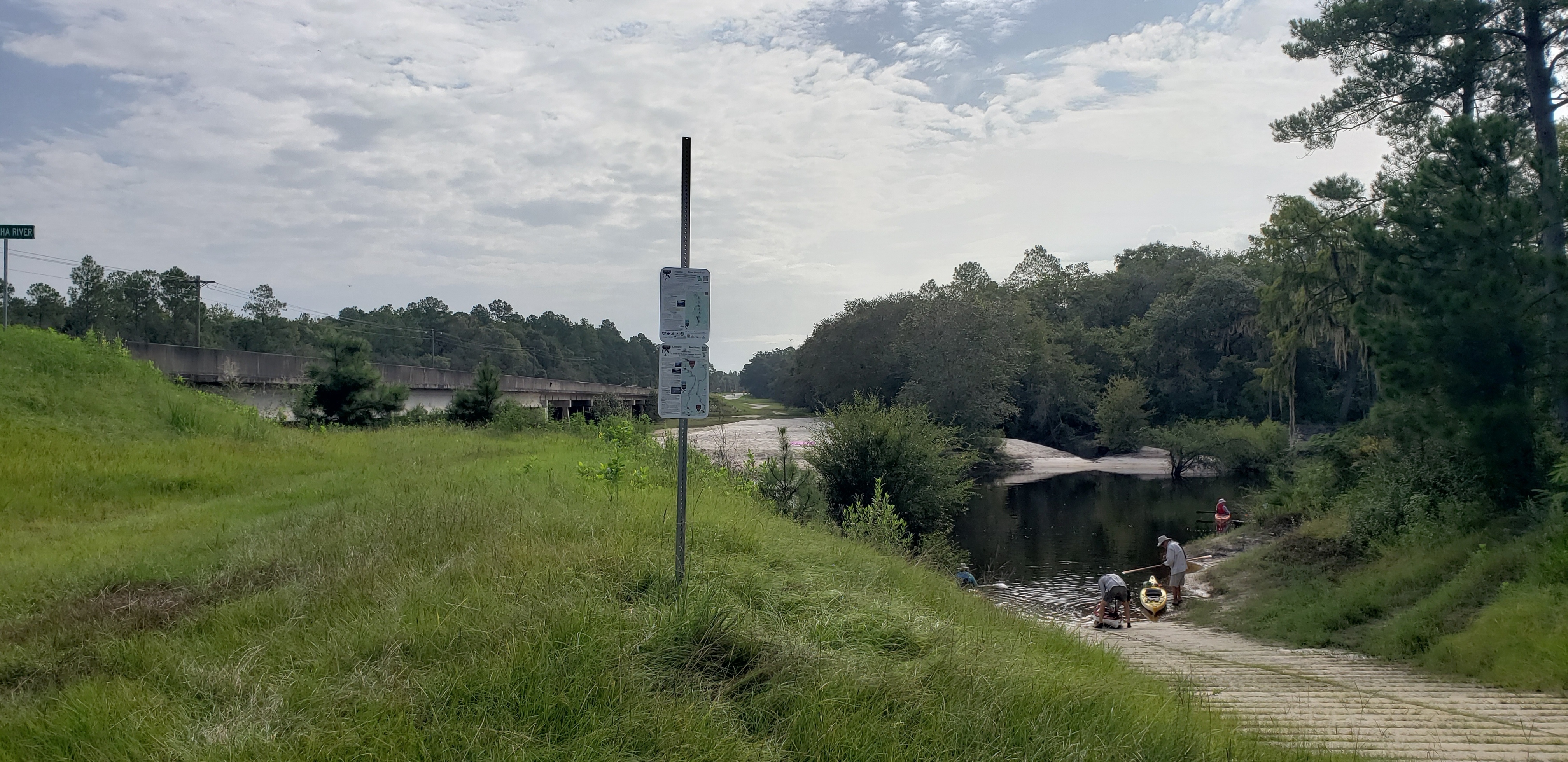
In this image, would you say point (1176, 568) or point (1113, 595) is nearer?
point (1113, 595)

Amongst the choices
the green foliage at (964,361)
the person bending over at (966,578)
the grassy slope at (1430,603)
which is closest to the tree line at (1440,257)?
the grassy slope at (1430,603)

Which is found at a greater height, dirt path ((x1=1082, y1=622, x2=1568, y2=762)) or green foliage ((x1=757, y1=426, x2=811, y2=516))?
green foliage ((x1=757, y1=426, x2=811, y2=516))

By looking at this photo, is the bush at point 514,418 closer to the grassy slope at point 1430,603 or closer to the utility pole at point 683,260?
the grassy slope at point 1430,603

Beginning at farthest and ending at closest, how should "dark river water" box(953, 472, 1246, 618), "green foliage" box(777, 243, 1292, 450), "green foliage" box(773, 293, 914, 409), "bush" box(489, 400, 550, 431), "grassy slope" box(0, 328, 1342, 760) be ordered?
"green foliage" box(773, 293, 914, 409) → "green foliage" box(777, 243, 1292, 450) → "bush" box(489, 400, 550, 431) → "dark river water" box(953, 472, 1246, 618) → "grassy slope" box(0, 328, 1342, 760)

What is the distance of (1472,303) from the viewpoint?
13.6 metres

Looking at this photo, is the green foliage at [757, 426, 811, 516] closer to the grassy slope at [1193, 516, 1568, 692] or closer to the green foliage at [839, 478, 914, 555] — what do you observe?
the green foliage at [839, 478, 914, 555]

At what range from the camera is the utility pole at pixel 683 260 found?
5.95 metres

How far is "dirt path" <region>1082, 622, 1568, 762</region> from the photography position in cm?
600

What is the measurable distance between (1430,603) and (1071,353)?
2397 inches

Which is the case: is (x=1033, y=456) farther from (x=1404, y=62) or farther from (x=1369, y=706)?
(x=1369, y=706)

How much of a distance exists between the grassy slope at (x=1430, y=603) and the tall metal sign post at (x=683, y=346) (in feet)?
31.0

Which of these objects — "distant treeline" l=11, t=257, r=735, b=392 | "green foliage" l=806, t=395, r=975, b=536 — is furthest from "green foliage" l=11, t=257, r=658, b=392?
"green foliage" l=806, t=395, r=975, b=536

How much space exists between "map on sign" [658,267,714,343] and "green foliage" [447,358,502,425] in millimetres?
30545

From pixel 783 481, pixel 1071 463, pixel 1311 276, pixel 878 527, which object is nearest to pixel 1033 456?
pixel 1071 463
